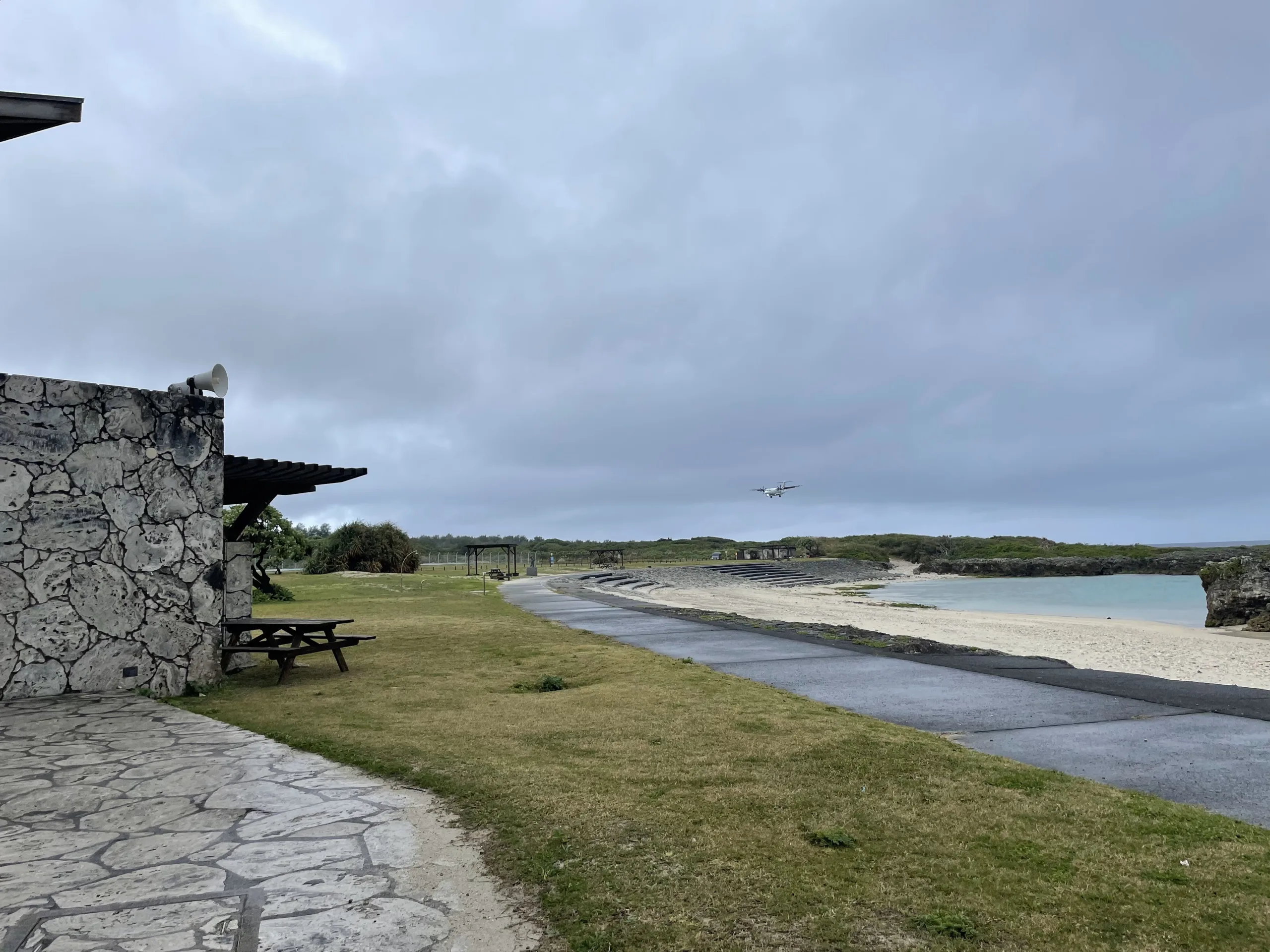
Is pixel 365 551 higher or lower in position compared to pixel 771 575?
higher

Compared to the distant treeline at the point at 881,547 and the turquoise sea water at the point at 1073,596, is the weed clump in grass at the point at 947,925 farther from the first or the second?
the distant treeline at the point at 881,547

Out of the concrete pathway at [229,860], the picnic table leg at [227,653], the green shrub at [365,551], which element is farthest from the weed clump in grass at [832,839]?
the green shrub at [365,551]

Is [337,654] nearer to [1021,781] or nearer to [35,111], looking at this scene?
[35,111]

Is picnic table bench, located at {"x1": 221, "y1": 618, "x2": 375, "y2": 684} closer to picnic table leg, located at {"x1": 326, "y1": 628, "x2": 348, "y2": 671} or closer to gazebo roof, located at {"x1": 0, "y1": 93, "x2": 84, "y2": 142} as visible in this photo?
picnic table leg, located at {"x1": 326, "y1": 628, "x2": 348, "y2": 671}

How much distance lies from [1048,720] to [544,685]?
4.74 metres

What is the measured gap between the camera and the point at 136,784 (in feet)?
→ 15.8

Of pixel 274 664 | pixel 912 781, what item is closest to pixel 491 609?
pixel 274 664

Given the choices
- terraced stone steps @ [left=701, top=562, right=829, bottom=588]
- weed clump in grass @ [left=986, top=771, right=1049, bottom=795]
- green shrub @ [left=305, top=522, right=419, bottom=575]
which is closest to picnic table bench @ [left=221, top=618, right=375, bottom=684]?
weed clump in grass @ [left=986, top=771, right=1049, bottom=795]

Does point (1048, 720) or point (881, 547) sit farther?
point (881, 547)

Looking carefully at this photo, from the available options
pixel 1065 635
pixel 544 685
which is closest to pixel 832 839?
pixel 544 685

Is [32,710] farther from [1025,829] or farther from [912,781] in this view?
[1025,829]

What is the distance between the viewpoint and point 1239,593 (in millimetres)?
22062

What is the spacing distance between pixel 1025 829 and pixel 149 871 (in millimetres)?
4125

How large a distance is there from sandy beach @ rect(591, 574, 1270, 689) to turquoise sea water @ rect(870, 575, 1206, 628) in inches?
159
